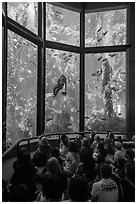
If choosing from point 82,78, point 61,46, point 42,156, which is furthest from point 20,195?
point 82,78

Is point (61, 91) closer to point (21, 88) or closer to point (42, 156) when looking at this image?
point (21, 88)

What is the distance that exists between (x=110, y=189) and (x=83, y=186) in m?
0.50

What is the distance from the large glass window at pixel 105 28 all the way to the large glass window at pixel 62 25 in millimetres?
432

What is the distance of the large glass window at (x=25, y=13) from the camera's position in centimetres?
654

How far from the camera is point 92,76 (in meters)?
9.42

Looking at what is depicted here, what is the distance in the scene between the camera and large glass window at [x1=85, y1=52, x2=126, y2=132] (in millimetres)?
9266

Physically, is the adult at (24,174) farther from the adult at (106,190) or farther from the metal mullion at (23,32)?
the metal mullion at (23,32)

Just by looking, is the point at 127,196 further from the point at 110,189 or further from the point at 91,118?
the point at 91,118

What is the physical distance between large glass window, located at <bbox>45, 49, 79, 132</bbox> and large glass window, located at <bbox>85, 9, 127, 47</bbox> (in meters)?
0.96

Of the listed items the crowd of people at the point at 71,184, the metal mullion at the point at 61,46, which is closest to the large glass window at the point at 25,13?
the metal mullion at the point at 61,46

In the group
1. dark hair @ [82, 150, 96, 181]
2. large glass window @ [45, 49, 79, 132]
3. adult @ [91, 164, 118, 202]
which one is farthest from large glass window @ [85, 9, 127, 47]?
adult @ [91, 164, 118, 202]

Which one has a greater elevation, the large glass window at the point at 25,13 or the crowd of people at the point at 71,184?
the large glass window at the point at 25,13

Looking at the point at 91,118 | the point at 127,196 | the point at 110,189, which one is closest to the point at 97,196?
the point at 110,189

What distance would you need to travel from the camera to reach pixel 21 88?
7.12 meters
